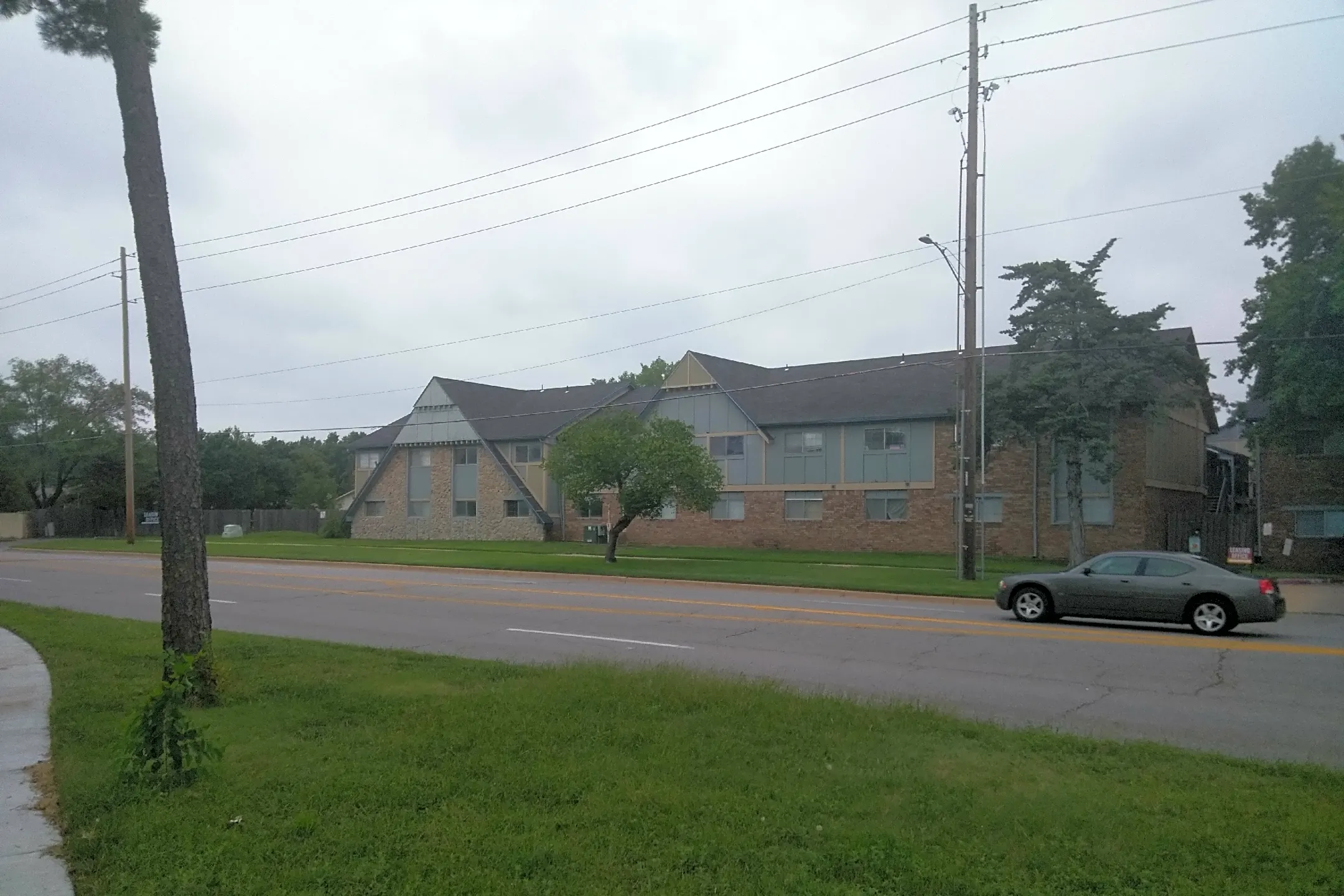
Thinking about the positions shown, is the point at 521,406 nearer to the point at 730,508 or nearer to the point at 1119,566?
the point at 730,508

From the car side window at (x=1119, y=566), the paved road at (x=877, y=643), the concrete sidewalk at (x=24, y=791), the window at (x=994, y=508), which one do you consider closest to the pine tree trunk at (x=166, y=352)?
the concrete sidewalk at (x=24, y=791)

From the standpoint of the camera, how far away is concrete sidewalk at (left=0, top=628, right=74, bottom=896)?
5359 millimetres

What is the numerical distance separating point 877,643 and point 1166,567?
543 cm

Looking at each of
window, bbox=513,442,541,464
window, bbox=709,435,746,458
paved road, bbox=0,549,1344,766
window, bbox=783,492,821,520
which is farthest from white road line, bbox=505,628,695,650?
window, bbox=513,442,541,464

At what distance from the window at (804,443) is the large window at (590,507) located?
8.26 metres

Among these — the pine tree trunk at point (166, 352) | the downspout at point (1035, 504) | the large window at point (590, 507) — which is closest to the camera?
the pine tree trunk at point (166, 352)

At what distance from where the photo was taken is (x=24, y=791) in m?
6.99

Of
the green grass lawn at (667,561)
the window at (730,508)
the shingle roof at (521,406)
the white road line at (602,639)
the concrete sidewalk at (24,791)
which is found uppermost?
the shingle roof at (521,406)

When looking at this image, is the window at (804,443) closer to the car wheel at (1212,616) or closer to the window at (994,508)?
the window at (994,508)

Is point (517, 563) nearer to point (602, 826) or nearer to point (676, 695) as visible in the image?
point (676, 695)

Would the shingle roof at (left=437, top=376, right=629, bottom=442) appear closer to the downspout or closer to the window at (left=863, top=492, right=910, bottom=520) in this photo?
the window at (left=863, top=492, right=910, bottom=520)

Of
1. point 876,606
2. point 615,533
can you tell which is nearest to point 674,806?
point 876,606

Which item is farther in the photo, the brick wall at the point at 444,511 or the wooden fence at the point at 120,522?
the wooden fence at the point at 120,522

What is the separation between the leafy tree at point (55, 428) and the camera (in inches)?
2473
